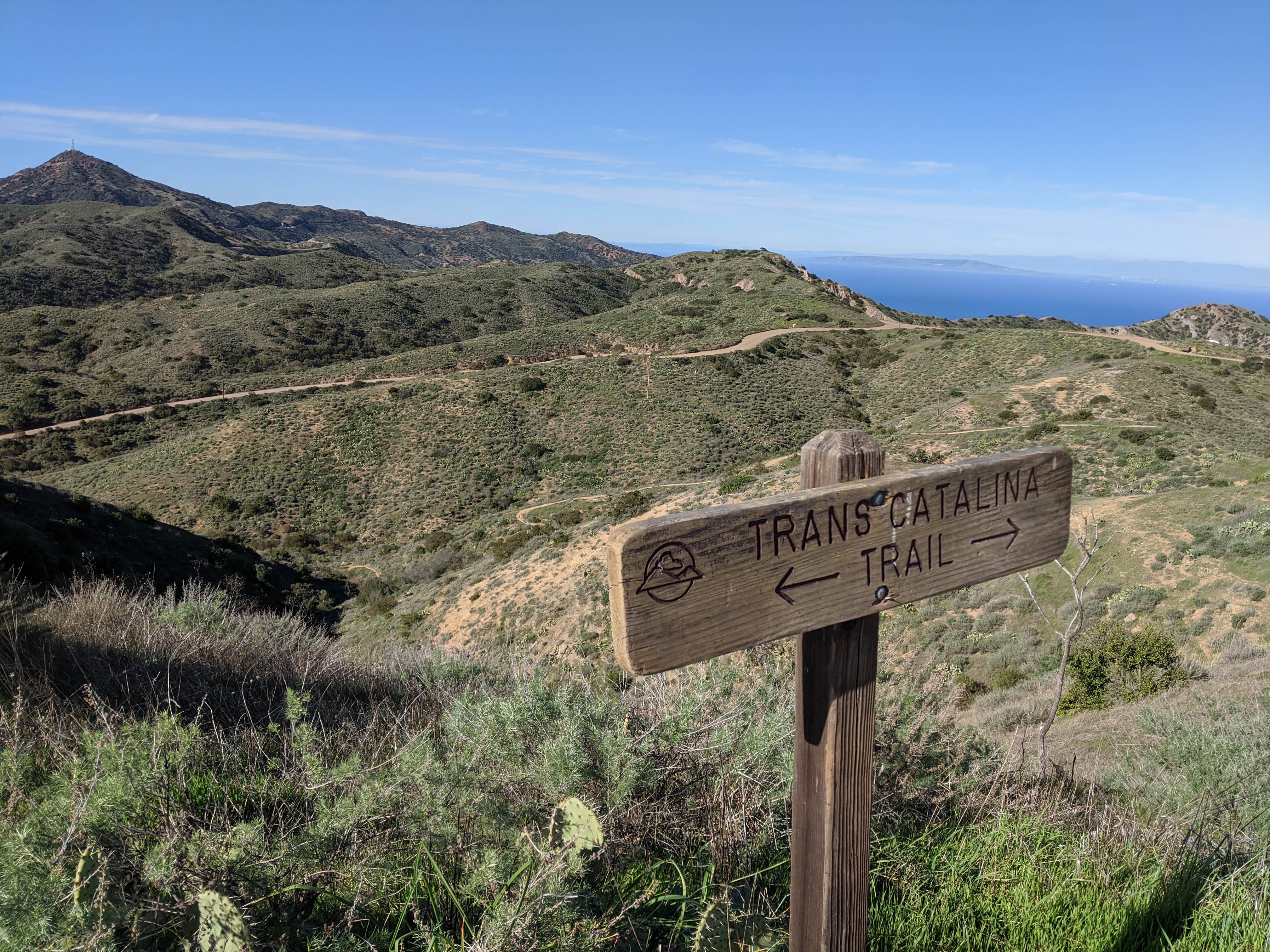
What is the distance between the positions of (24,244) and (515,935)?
98175mm

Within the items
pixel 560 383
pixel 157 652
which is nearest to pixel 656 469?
pixel 560 383

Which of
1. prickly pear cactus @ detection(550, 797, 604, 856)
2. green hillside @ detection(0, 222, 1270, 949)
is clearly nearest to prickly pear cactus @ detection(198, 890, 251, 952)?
green hillside @ detection(0, 222, 1270, 949)

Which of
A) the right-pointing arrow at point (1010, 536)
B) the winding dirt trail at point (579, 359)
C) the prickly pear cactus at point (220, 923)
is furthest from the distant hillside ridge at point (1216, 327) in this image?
the prickly pear cactus at point (220, 923)

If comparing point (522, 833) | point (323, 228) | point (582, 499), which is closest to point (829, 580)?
point (522, 833)

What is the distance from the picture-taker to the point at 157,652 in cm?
378

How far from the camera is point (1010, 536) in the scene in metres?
1.67

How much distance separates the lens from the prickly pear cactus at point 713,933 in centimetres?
149

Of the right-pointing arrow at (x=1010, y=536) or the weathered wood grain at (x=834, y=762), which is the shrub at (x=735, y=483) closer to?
the right-pointing arrow at (x=1010, y=536)

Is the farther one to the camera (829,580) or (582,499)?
Answer: (582,499)

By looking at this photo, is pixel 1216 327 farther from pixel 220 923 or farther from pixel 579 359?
pixel 220 923

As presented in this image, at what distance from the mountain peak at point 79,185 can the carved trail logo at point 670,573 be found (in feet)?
531

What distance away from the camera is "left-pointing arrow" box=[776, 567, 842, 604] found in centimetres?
132

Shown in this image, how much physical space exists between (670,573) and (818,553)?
1.16 feet

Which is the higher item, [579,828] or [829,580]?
[829,580]
